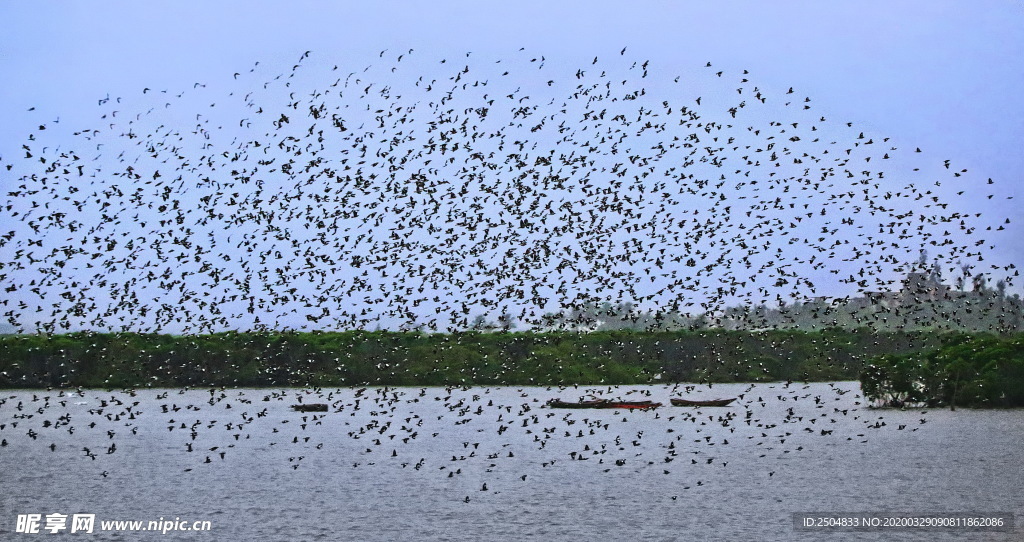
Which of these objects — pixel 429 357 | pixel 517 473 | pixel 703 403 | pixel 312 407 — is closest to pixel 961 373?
pixel 703 403

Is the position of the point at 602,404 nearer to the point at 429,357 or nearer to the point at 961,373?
the point at 961,373

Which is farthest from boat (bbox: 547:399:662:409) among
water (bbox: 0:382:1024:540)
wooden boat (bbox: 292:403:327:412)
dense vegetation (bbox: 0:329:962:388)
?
dense vegetation (bbox: 0:329:962:388)

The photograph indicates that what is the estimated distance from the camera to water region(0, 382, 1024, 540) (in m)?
35.0

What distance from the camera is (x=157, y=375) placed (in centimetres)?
9094

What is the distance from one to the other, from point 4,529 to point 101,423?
36657 millimetres

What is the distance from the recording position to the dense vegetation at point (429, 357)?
8650 cm

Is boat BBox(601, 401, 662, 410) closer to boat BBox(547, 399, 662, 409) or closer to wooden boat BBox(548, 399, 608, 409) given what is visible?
boat BBox(547, 399, 662, 409)

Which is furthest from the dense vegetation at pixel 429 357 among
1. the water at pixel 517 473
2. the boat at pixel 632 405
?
the boat at pixel 632 405

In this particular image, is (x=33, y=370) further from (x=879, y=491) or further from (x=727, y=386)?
(x=879, y=491)

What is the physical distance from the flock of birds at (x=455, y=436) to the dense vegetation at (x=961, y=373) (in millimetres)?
1819

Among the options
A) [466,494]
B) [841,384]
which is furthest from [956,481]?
[841,384]

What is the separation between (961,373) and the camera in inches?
2530

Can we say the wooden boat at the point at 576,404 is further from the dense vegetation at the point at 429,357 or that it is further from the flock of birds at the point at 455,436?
the dense vegetation at the point at 429,357

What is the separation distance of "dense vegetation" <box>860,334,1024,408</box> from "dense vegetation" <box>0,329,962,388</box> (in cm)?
2121
